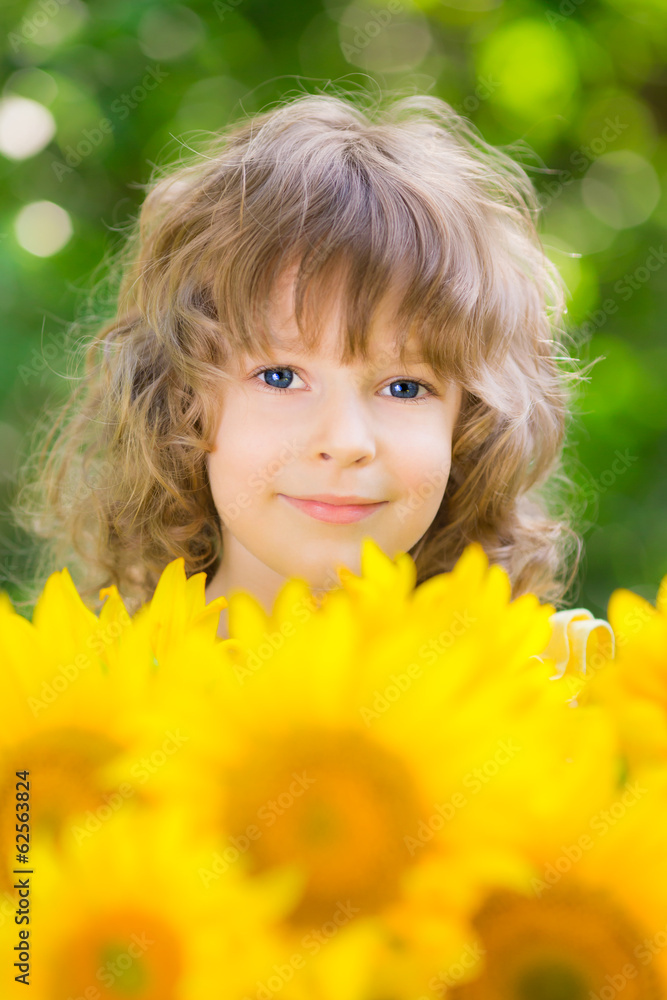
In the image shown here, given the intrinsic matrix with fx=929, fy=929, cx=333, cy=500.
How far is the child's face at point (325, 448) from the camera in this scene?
70 cm

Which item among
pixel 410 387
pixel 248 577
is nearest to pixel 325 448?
pixel 410 387

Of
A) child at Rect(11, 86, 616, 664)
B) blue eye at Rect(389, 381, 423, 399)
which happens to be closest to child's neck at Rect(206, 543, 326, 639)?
child at Rect(11, 86, 616, 664)

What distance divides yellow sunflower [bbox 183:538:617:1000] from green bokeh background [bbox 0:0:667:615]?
1.20m

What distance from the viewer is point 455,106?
59.5 inches

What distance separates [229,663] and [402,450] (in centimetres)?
51

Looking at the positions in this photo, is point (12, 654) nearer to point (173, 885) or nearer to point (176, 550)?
point (173, 885)

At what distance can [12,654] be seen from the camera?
0.26m

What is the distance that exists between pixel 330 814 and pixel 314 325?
1.76ft

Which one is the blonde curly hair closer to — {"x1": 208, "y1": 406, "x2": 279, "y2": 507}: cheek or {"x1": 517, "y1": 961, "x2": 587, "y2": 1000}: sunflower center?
{"x1": 208, "y1": 406, "x2": 279, "y2": 507}: cheek

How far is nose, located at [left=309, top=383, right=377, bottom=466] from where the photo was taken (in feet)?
2.19

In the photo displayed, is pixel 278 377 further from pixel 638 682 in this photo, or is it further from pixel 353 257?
pixel 638 682

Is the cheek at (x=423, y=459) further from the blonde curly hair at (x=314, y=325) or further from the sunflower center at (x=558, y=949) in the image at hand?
the sunflower center at (x=558, y=949)

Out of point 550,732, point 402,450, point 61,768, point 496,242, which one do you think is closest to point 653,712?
point 550,732

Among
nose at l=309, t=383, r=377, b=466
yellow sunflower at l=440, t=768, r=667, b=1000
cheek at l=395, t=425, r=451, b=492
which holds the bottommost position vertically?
cheek at l=395, t=425, r=451, b=492
